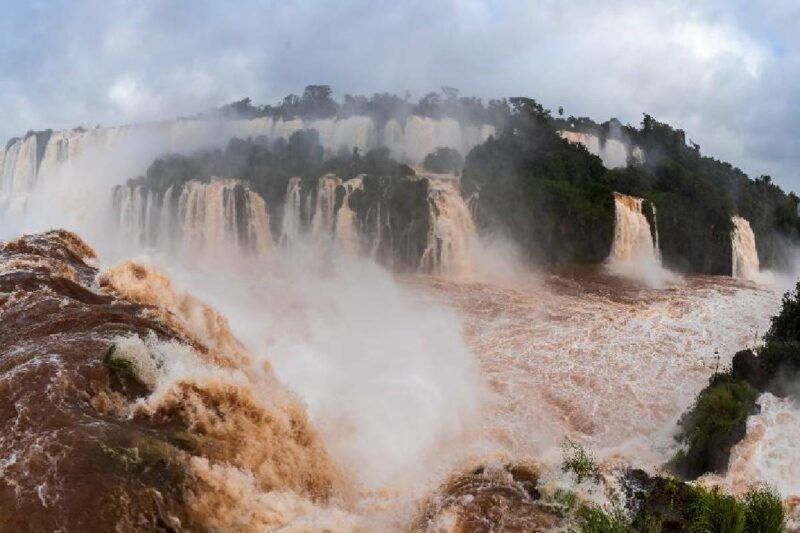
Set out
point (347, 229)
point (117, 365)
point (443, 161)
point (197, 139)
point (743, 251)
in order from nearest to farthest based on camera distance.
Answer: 1. point (117, 365)
2. point (347, 229)
3. point (743, 251)
4. point (443, 161)
5. point (197, 139)

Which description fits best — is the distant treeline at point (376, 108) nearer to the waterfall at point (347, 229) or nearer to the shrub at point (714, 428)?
the waterfall at point (347, 229)

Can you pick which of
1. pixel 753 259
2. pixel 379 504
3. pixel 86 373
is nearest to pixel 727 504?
pixel 379 504

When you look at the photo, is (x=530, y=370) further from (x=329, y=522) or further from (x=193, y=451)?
(x=193, y=451)

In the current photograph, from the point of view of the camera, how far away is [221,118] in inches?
1746

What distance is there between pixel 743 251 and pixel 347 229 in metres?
19.0

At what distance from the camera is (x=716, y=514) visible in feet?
24.1

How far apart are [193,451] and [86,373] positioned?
6.76 feet

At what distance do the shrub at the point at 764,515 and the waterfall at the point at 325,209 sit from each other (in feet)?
76.5

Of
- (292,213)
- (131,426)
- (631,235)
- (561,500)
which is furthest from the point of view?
(292,213)

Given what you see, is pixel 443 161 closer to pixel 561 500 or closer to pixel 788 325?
pixel 788 325

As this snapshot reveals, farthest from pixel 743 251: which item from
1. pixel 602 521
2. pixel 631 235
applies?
pixel 602 521

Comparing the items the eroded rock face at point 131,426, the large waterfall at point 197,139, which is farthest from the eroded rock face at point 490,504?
the large waterfall at point 197,139

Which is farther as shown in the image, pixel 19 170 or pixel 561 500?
pixel 19 170

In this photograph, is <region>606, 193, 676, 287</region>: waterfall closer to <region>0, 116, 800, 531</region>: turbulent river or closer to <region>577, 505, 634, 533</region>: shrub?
<region>0, 116, 800, 531</region>: turbulent river
